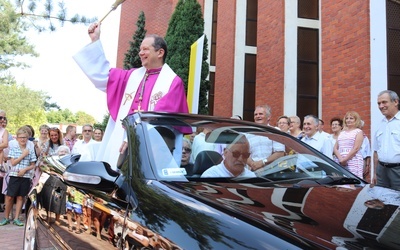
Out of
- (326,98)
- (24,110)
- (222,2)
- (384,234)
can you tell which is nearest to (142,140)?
(384,234)

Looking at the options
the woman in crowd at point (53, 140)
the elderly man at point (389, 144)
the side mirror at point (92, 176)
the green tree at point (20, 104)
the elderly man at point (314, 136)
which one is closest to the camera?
the side mirror at point (92, 176)

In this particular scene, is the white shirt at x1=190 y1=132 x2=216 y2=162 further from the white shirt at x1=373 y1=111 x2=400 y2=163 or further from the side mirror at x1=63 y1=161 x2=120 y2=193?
the white shirt at x1=373 y1=111 x2=400 y2=163

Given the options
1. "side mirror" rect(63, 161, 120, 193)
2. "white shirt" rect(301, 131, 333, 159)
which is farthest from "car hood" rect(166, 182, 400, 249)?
"white shirt" rect(301, 131, 333, 159)

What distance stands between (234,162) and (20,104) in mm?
45426

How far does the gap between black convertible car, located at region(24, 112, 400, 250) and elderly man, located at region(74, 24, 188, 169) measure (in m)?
0.82

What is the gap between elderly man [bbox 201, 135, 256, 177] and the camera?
2375 mm

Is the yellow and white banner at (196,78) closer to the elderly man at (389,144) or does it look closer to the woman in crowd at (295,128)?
the woman in crowd at (295,128)

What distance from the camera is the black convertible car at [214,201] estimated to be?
54.7 inches

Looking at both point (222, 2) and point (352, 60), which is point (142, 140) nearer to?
point (352, 60)

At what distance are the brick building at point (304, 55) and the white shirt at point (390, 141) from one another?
6.84ft

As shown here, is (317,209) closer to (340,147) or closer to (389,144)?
(389,144)

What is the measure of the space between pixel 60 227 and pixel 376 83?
235 inches

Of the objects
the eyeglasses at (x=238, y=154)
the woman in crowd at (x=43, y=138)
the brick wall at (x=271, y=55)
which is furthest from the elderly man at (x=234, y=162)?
the brick wall at (x=271, y=55)

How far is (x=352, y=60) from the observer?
283 inches
